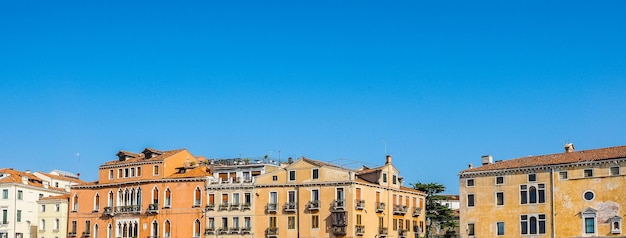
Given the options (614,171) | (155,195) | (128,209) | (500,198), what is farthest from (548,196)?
(128,209)

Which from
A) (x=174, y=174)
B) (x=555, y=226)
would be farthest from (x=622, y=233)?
(x=174, y=174)

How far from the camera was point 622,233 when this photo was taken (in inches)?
2429

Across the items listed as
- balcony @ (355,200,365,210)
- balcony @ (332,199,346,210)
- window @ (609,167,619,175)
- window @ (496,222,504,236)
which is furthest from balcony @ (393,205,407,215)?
window @ (609,167,619,175)

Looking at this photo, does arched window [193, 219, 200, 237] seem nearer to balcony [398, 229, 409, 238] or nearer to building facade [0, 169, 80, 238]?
balcony [398, 229, 409, 238]

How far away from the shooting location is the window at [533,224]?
65.1 m

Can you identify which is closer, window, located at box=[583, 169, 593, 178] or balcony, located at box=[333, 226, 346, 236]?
window, located at box=[583, 169, 593, 178]

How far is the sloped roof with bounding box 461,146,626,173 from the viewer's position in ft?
208

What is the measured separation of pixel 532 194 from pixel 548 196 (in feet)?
4.25

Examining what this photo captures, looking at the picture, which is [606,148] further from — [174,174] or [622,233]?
[174,174]

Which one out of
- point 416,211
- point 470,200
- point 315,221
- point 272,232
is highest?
point 470,200

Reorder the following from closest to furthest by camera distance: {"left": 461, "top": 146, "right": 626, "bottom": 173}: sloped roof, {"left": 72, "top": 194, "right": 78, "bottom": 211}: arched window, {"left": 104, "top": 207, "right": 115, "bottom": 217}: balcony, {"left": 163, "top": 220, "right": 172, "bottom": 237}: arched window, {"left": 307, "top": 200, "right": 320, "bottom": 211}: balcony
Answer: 1. {"left": 461, "top": 146, "right": 626, "bottom": 173}: sloped roof
2. {"left": 307, "top": 200, "right": 320, "bottom": 211}: balcony
3. {"left": 163, "top": 220, "right": 172, "bottom": 237}: arched window
4. {"left": 104, "top": 207, "right": 115, "bottom": 217}: balcony
5. {"left": 72, "top": 194, "right": 78, "bottom": 211}: arched window

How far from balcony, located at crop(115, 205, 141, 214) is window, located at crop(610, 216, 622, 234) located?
40405mm

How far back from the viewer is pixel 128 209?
8038 centimetres

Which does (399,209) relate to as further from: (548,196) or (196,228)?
(196,228)
